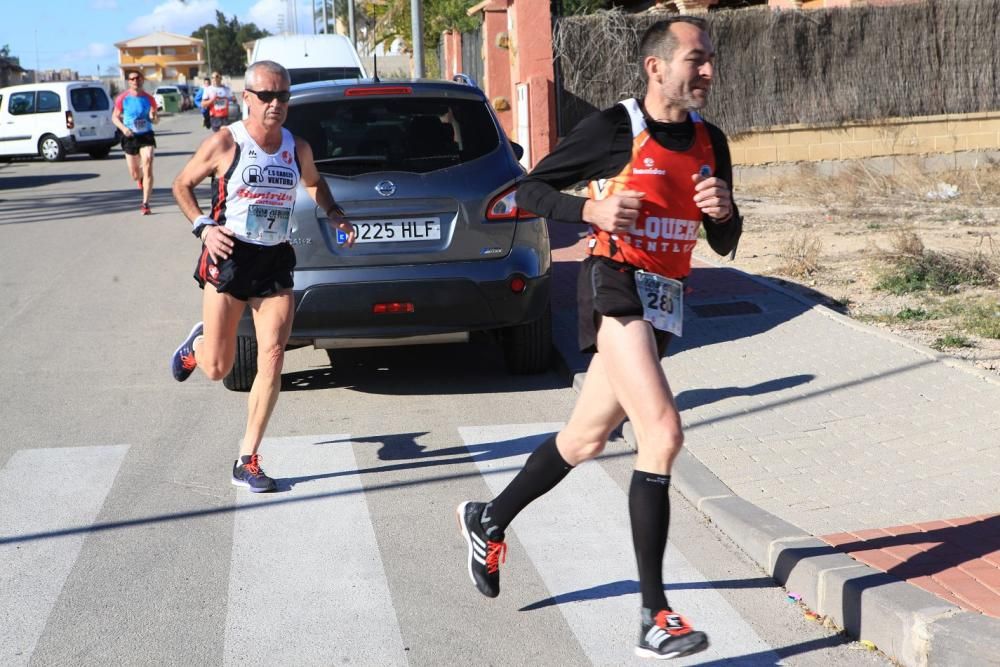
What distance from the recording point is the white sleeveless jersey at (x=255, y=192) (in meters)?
5.71

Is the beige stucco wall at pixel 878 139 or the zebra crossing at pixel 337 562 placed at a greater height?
the beige stucco wall at pixel 878 139

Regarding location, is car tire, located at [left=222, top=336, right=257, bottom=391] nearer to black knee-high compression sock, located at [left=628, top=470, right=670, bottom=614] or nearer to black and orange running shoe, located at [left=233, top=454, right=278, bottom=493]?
black and orange running shoe, located at [left=233, top=454, right=278, bottom=493]

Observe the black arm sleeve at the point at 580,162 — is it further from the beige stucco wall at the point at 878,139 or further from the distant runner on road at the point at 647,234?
the beige stucco wall at the point at 878,139

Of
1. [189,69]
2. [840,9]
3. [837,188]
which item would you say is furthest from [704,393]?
[189,69]

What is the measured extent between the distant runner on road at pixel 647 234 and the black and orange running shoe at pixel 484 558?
518 mm

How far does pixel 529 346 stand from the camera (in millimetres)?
7984

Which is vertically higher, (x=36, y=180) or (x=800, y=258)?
(x=800, y=258)

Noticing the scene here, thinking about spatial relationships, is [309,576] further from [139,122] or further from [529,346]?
[139,122]

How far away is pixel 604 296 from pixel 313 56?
16595 mm

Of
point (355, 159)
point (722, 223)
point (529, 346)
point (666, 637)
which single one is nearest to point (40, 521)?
point (355, 159)

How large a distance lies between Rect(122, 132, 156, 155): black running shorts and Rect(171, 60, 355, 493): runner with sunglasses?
42.3ft

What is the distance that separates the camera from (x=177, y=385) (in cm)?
819

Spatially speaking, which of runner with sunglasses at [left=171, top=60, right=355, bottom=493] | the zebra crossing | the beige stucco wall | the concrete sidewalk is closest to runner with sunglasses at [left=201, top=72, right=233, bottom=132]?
the beige stucco wall

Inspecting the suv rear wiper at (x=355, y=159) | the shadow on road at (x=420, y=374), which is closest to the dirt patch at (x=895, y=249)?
the shadow on road at (x=420, y=374)
